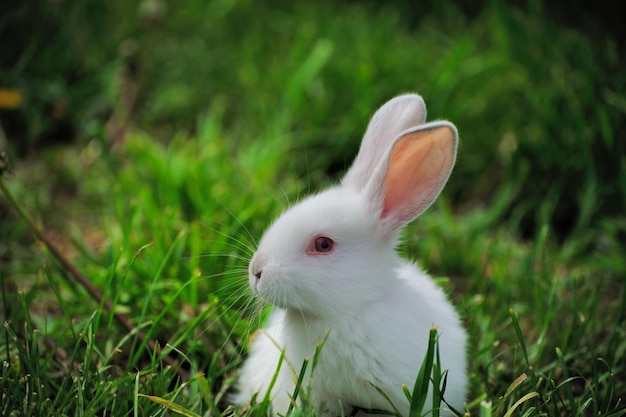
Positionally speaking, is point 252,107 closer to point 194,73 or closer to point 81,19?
point 194,73

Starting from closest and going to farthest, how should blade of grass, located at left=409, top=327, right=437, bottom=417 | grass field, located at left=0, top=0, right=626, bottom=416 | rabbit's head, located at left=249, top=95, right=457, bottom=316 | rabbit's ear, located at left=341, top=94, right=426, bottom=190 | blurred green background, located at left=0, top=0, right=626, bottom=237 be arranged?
blade of grass, located at left=409, top=327, right=437, bottom=417 < rabbit's head, located at left=249, top=95, right=457, bottom=316 < rabbit's ear, located at left=341, top=94, right=426, bottom=190 < grass field, located at left=0, top=0, right=626, bottom=416 < blurred green background, located at left=0, top=0, right=626, bottom=237

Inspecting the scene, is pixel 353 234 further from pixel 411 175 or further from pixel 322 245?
pixel 411 175

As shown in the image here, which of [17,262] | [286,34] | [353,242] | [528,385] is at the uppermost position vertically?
[286,34]

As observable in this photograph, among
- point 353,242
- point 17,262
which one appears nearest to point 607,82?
point 353,242

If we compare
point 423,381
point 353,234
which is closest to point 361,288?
point 353,234

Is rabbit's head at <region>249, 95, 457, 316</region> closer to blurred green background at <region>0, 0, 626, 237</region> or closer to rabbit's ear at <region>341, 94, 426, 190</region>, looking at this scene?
rabbit's ear at <region>341, 94, 426, 190</region>

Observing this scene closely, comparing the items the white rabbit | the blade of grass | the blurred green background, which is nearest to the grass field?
the blurred green background
